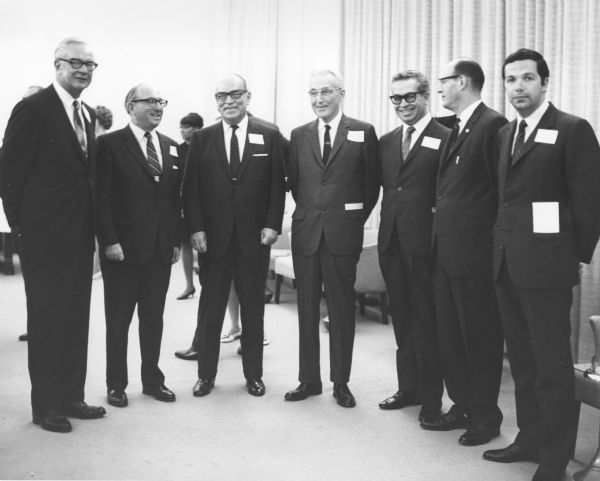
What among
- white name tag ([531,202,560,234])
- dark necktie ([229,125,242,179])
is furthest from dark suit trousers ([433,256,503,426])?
dark necktie ([229,125,242,179])

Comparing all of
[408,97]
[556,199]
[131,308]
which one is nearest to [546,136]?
[556,199]

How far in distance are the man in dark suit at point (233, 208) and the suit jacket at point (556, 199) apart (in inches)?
54.2

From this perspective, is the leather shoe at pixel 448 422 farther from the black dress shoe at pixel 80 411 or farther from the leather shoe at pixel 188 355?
the leather shoe at pixel 188 355

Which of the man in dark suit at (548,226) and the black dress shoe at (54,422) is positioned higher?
the man in dark suit at (548,226)

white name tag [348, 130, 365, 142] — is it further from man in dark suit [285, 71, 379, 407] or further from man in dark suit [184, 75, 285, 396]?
man in dark suit [184, 75, 285, 396]

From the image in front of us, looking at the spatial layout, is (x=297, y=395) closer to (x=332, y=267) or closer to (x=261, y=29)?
(x=332, y=267)

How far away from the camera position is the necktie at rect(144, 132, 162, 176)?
3.45 m

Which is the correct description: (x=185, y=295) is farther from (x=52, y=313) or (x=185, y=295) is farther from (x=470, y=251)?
(x=470, y=251)

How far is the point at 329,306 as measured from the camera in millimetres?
3545

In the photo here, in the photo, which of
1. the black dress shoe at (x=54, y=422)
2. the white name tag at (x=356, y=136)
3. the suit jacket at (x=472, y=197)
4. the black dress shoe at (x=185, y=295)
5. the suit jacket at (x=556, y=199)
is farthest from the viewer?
the black dress shoe at (x=185, y=295)

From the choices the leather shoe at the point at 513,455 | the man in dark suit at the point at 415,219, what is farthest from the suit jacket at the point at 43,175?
the leather shoe at the point at 513,455

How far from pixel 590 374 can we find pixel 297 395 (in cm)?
148

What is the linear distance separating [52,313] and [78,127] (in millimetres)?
854

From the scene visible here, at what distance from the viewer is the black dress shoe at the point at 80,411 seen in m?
3.26
